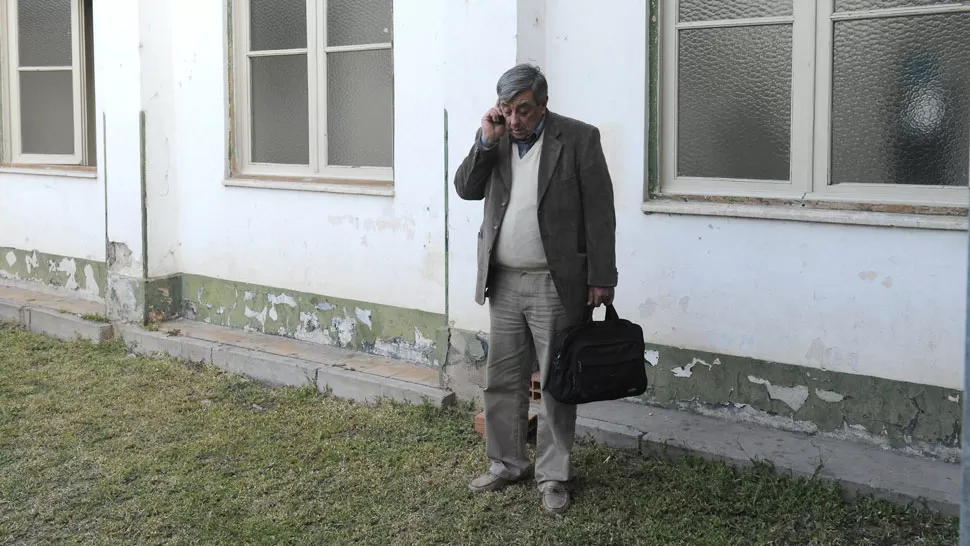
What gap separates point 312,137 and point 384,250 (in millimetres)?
1161

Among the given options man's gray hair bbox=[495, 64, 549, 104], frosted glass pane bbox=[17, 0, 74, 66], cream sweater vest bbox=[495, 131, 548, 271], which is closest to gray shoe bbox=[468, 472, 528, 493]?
cream sweater vest bbox=[495, 131, 548, 271]

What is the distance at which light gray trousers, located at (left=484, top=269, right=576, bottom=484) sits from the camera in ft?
15.2

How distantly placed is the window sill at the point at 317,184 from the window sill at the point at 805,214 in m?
2.12

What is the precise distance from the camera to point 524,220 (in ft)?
15.0

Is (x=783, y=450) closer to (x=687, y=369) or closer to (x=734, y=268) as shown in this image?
(x=687, y=369)

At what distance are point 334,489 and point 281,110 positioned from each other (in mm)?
3711

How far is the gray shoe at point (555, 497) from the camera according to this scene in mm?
4562

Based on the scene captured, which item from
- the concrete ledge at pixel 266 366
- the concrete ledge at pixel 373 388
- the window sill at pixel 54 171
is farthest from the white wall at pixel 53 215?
the concrete ledge at pixel 373 388

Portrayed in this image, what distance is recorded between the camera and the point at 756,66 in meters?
5.36

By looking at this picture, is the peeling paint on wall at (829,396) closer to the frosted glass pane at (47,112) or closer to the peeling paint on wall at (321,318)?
the peeling paint on wall at (321,318)

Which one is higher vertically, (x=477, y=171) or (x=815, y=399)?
(x=477, y=171)

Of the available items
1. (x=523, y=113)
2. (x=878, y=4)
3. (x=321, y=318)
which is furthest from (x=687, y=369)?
(x=321, y=318)

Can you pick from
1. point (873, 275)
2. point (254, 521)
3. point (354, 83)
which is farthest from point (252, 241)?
point (873, 275)

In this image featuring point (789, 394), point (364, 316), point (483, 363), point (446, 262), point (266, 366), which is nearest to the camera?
point (789, 394)
